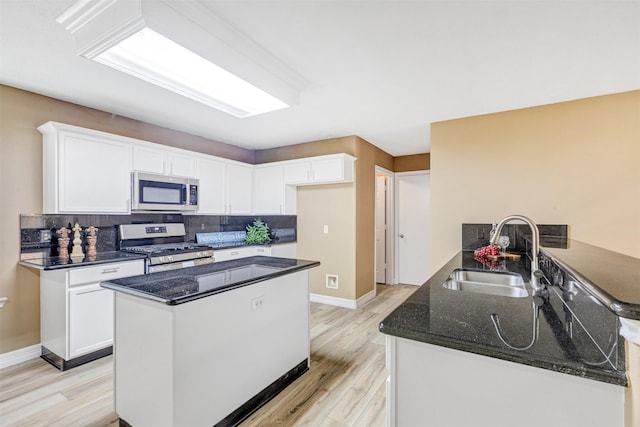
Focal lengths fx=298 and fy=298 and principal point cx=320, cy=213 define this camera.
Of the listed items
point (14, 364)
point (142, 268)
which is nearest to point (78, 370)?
point (14, 364)

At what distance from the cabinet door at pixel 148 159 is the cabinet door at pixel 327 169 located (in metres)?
1.91

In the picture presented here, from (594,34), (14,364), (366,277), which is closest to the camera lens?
(594,34)

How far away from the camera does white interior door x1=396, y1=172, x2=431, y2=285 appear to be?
531 cm

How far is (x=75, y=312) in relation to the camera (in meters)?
2.51

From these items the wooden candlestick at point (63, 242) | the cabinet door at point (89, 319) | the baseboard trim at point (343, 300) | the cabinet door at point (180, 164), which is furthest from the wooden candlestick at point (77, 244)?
the baseboard trim at point (343, 300)

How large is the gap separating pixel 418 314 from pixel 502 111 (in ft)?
9.80

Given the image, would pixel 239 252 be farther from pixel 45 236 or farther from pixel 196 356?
pixel 196 356

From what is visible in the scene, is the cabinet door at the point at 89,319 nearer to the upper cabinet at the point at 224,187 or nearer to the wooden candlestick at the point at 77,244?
the wooden candlestick at the point at 77,244

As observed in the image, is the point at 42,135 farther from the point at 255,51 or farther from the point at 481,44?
the point at 481,44

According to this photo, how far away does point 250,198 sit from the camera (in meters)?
4.70

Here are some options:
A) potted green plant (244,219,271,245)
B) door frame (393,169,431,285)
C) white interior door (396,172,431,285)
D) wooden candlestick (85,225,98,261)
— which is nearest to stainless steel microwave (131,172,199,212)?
wooden candlestick (85,225,98,261)

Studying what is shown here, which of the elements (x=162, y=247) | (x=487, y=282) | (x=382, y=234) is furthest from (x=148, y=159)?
(x=382, y=234)

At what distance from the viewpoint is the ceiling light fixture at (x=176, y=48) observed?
4.98 ft

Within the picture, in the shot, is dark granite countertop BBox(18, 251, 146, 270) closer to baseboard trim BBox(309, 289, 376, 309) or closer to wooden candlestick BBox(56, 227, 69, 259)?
wooden candlestick BBox(56, 227, 69, 259)
